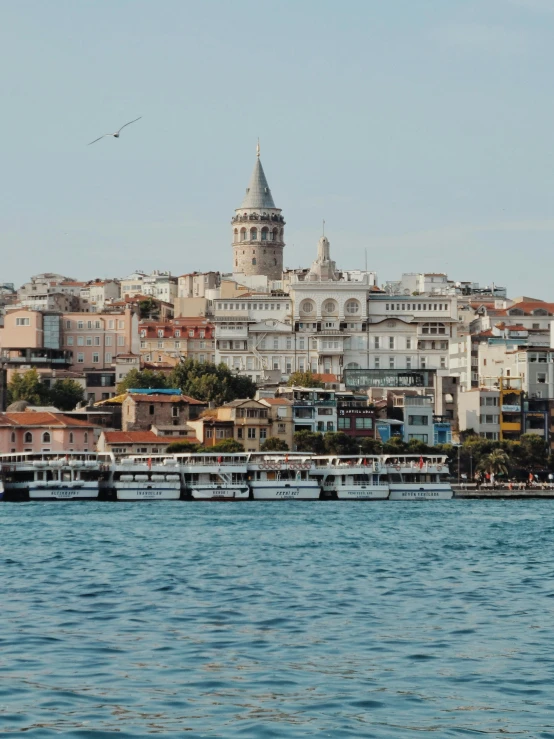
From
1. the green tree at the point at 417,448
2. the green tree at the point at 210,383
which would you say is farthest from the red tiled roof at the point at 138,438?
the green tree at the point at 210,383

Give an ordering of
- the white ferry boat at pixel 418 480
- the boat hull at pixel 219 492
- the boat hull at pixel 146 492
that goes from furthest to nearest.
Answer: the white ferry boat at pixel 418 480 → the boat hull at pixel 219 492 → the boat hull at pixel 146 492

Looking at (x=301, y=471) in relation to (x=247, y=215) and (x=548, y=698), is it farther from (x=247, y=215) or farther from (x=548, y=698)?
(x=247, y=215)

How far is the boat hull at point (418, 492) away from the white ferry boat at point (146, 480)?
10.5 m

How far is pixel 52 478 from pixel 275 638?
50.9 m

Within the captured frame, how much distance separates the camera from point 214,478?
7381 centimetres

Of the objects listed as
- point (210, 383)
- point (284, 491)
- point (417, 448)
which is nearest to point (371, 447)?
point (417, 448)

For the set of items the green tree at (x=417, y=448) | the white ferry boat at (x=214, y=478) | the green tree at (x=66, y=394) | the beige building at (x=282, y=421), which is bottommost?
the white ferry boat at (x=214, y=478)

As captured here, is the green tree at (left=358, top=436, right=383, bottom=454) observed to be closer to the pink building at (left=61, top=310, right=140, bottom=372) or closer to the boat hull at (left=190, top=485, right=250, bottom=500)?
the boat hull at (left=190, top=485, right=250, bottom=500)

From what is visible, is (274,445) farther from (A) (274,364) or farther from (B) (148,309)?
(B) (148,309)

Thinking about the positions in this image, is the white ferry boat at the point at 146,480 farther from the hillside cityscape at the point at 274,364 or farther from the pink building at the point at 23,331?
the pink building at the point at 23,331

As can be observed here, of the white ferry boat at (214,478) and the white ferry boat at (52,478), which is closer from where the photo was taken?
the white ferry boat at (52,478)

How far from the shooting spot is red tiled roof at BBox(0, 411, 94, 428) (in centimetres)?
8631

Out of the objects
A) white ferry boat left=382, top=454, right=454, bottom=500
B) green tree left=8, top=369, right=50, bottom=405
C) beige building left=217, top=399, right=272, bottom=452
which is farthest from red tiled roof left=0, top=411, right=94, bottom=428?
white ferry boat left=382, top=454, right=454, bottom=500

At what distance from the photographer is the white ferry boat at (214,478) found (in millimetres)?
72312
